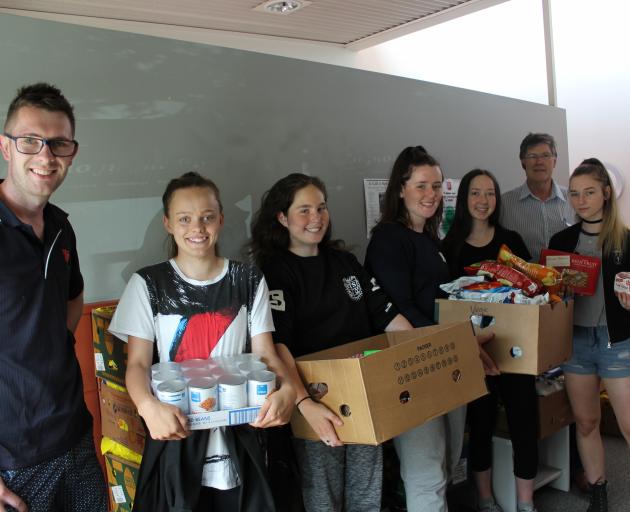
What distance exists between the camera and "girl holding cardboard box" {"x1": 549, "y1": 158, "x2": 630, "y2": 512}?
262 cm

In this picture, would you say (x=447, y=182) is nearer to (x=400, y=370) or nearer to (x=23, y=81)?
(x=400, y=370)

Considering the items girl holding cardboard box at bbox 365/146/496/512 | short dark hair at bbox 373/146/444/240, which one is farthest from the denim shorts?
short dark hair at bbox 373/146/444/240

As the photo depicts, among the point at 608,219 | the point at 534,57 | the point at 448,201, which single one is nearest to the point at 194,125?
the point at 448,201

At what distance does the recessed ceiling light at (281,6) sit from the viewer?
466cm

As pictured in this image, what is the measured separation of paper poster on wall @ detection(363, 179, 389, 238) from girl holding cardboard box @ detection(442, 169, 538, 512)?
49 cm

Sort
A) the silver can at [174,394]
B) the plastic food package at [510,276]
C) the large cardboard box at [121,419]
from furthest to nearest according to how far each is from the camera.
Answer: the plastic food package at [510,276] → the large cardboard box at [121,419] → the silver can at [174,394]

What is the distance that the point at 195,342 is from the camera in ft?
5.55

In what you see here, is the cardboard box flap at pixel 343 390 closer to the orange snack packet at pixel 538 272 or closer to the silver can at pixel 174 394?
the silver can at pixel 174 394

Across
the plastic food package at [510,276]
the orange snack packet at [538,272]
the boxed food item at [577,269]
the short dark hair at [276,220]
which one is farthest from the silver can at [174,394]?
the boxed food item at [577,269]

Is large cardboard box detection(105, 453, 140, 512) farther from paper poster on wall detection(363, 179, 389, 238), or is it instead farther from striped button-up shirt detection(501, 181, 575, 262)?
striped button-up shirt detection(501, 181, 575, 262)

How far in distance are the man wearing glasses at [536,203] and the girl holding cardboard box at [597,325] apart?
0.43 m

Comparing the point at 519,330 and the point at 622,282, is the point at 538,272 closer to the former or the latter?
the point at 519,330

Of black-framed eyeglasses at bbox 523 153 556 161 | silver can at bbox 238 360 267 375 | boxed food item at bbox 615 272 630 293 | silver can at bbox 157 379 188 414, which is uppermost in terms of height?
black-framed eyeglasses at bbox 523 153 556 161

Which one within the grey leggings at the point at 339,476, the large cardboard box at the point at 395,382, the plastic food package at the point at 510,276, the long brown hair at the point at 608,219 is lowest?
the grey leggings at the point at 339,476
